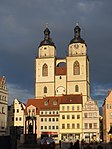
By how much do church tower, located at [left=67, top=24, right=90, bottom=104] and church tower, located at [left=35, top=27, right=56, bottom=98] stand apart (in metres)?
4.56

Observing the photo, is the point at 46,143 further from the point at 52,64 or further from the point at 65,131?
→ the point at 52,64

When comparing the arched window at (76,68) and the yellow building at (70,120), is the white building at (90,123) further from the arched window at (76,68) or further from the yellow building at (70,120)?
the arched window at (76,68)

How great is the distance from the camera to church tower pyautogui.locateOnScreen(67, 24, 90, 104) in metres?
83.2

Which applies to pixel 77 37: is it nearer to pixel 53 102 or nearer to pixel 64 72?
pixel 64 72

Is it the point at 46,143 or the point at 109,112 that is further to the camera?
the point at 109,112

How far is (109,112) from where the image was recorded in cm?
7044

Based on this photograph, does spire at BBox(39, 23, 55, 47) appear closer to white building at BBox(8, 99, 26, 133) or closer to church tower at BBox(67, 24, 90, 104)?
church tower at BBox(67, 24, 90, 104)

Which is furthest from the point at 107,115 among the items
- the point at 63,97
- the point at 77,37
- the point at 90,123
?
the point at 77,37

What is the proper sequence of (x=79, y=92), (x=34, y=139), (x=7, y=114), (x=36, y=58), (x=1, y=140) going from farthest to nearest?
1. (x=36, y=58)
2. (x=79, y=92)
3. (x=7, y=114)
4. (x=34, y=139)
5. (x=1, y=140)

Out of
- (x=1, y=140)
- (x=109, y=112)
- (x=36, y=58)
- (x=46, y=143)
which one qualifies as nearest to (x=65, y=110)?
(x=109, y=112)

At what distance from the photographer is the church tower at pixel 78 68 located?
83250 mm

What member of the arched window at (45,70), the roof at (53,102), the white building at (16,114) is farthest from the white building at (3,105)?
the arched window at (45,70)

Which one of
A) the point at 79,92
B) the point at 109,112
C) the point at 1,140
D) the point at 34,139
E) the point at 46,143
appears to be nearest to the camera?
the point at 1,140

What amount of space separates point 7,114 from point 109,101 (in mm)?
23554
